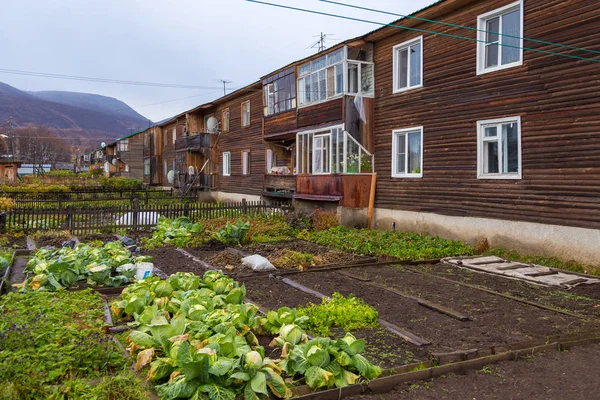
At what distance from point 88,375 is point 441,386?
340 centimetres

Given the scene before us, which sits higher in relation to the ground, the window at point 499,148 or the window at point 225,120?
the window at point 225,120

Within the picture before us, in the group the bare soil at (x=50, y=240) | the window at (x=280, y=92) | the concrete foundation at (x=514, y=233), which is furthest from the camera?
the window at (x=280, y=92)

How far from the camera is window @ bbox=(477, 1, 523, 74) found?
39.9 ft

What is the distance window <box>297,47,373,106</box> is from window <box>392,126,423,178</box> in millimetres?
2258

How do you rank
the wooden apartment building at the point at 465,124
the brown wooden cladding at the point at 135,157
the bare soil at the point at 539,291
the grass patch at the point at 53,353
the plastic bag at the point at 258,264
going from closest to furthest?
the grass patch at the point at 53,353
the bare soil at the point at 539,291
the plastic bag at the point at 258,264
the wooden apartment building at the point at 465,124
the brown wooden cladding at the point at 135,157

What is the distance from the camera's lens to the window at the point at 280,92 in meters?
21.8

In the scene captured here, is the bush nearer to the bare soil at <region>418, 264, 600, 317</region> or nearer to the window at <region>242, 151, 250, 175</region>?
the bare soil at <region>418, 264, 600, 317</region>

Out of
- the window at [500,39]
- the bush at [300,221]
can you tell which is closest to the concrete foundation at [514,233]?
the bush at [300,221]

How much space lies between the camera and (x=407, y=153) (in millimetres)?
15945

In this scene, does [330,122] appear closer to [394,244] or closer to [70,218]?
[394,244]

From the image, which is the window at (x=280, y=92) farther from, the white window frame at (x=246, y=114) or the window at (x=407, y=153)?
the window at (x=407, y=153)

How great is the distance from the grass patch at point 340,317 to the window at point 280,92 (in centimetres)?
1616

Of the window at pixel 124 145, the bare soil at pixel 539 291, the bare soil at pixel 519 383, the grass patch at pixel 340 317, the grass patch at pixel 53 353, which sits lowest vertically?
the bare soil at pixel 539 291

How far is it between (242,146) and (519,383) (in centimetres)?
2648
